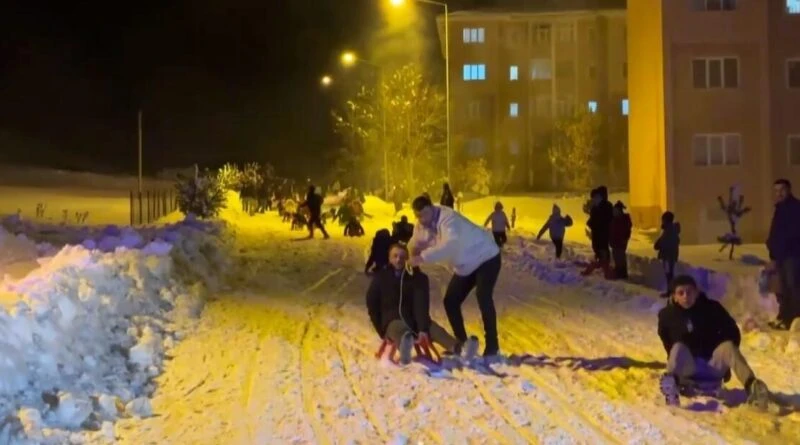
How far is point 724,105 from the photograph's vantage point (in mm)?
35656

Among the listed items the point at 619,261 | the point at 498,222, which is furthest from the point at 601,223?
the point at 498,222

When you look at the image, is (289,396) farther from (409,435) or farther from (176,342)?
(176,342)

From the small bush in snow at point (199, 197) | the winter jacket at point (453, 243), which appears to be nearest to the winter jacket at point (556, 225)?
the winter jacket at point (453, 243)

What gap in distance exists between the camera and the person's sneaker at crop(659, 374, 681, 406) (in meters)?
8.21

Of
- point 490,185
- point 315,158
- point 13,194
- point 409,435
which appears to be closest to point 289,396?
point 409,435

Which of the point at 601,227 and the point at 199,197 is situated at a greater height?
the point at 199,197

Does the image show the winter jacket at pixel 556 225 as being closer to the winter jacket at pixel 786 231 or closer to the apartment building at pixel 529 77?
the winter jacket at pixel 786 231

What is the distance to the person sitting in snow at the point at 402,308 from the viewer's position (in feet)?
32.2

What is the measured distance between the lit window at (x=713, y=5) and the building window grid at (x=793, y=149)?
5059 millimetres

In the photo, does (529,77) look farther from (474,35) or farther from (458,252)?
(458,252)

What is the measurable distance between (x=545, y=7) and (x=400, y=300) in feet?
191

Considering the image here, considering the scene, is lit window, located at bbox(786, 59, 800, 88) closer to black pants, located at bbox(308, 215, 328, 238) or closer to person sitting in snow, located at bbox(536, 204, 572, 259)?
person sitting in snow, located at bbox(536, 204, 572, 259)

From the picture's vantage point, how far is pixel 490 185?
196 ft

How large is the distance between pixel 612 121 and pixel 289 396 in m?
59.2
